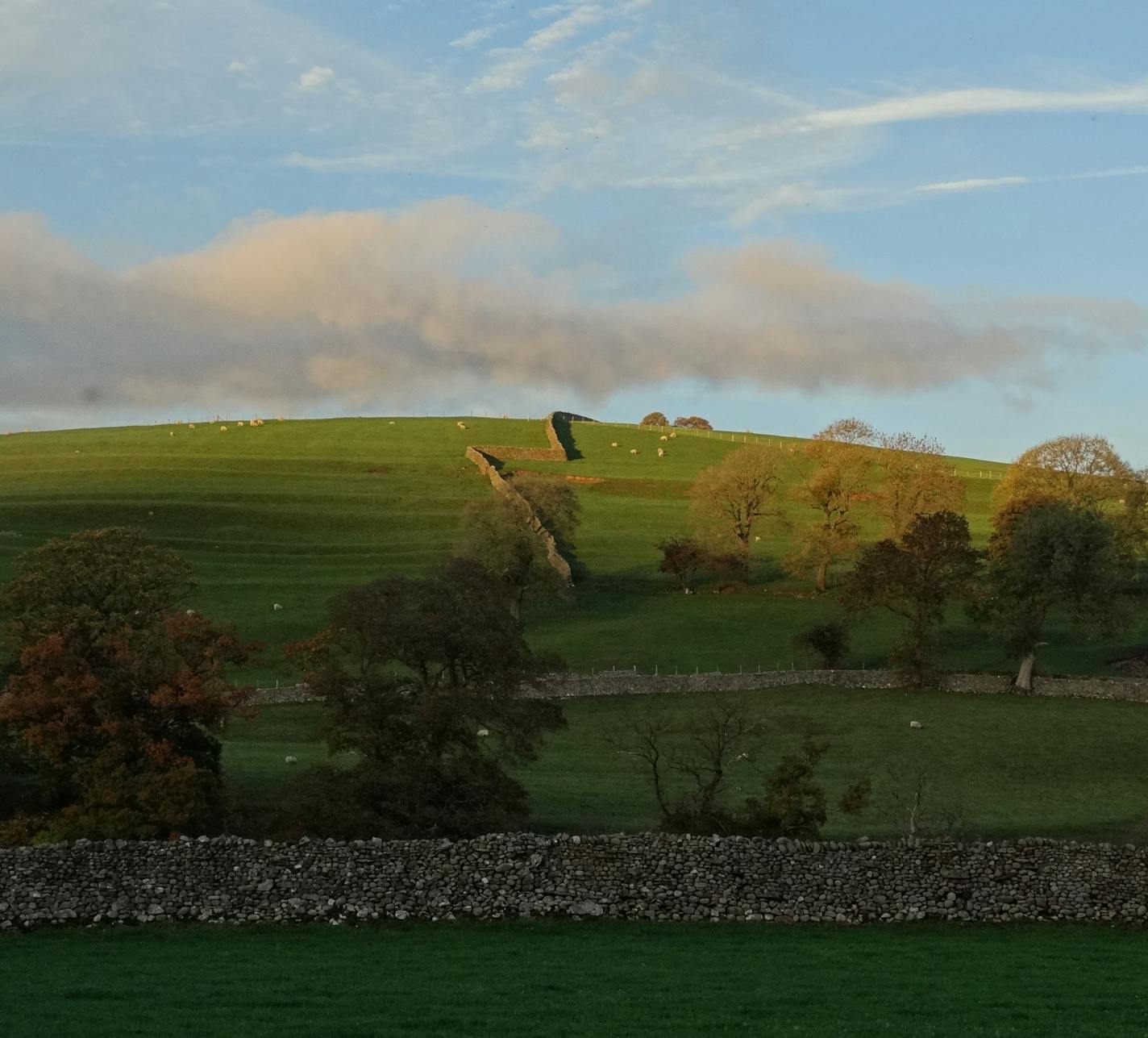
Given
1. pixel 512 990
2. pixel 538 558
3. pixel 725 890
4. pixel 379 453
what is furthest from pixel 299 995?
pixel 379 453

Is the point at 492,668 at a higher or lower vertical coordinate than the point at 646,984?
higher

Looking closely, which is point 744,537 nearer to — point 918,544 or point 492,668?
point 918,544

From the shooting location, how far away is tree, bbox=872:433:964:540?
89.5m

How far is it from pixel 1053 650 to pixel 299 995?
200 ft

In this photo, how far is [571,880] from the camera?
30578 millimetres

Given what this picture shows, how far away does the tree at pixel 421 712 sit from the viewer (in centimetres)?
3447

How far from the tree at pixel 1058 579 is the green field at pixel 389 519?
174 inches

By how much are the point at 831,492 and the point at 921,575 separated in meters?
23.2

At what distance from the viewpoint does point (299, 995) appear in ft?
74.9

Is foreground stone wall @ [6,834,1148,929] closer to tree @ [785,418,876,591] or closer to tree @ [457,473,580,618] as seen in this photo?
tree @ [457,473,580,618]

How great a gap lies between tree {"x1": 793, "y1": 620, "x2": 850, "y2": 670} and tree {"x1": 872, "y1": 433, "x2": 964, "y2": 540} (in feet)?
67.4

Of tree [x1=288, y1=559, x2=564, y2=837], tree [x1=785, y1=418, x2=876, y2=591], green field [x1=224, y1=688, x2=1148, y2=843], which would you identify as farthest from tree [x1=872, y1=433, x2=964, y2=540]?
tree [x1=288, y1=559, x2=564, y2=837]

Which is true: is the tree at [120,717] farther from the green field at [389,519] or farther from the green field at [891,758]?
the green field at [389,519]

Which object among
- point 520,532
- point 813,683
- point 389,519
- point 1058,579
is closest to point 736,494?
point 520,532
